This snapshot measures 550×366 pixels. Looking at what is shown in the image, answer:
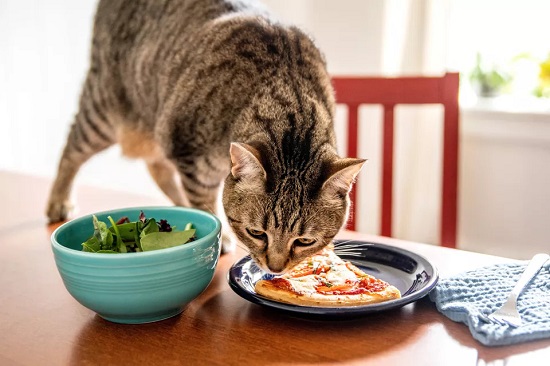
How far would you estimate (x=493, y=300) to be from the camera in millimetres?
972

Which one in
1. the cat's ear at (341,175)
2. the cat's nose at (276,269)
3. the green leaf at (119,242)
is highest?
the cat's ear at (341,175)

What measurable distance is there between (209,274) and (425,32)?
71.8 inches

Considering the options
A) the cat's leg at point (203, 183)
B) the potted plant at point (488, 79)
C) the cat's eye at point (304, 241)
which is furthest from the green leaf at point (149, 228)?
the potted plant at point (488, 79)

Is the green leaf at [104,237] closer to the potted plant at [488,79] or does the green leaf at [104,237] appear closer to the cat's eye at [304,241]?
the cat's eye at [304,241]

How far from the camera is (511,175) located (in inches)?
98.5

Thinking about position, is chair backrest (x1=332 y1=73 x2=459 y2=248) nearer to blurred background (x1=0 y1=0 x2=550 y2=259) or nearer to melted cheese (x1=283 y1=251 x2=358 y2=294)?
melted cheese (x1=283 y1=251 x2=358 y2=294)

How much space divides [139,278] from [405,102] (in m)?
1.06

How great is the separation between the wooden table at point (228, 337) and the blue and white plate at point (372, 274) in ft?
0.12

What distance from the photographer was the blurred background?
2471 mm

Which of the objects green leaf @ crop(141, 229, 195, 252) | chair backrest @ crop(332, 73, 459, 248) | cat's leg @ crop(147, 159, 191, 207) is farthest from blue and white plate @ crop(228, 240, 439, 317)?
cat's leg @ crop(147, 159, 191, 207)

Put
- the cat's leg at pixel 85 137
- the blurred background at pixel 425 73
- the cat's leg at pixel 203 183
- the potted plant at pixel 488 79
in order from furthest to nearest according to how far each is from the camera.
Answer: the potted plant at pixel 488 79 < the blurred background at pixel 425 73 < the cat's leg at pixel 85 137 < the cat's leg at pixel 203 183

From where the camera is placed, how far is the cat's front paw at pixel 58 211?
156 centimetres

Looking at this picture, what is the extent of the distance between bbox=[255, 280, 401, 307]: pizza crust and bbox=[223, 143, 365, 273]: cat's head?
133 millimetres

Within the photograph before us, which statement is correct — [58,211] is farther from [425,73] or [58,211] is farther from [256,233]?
[425,73]
